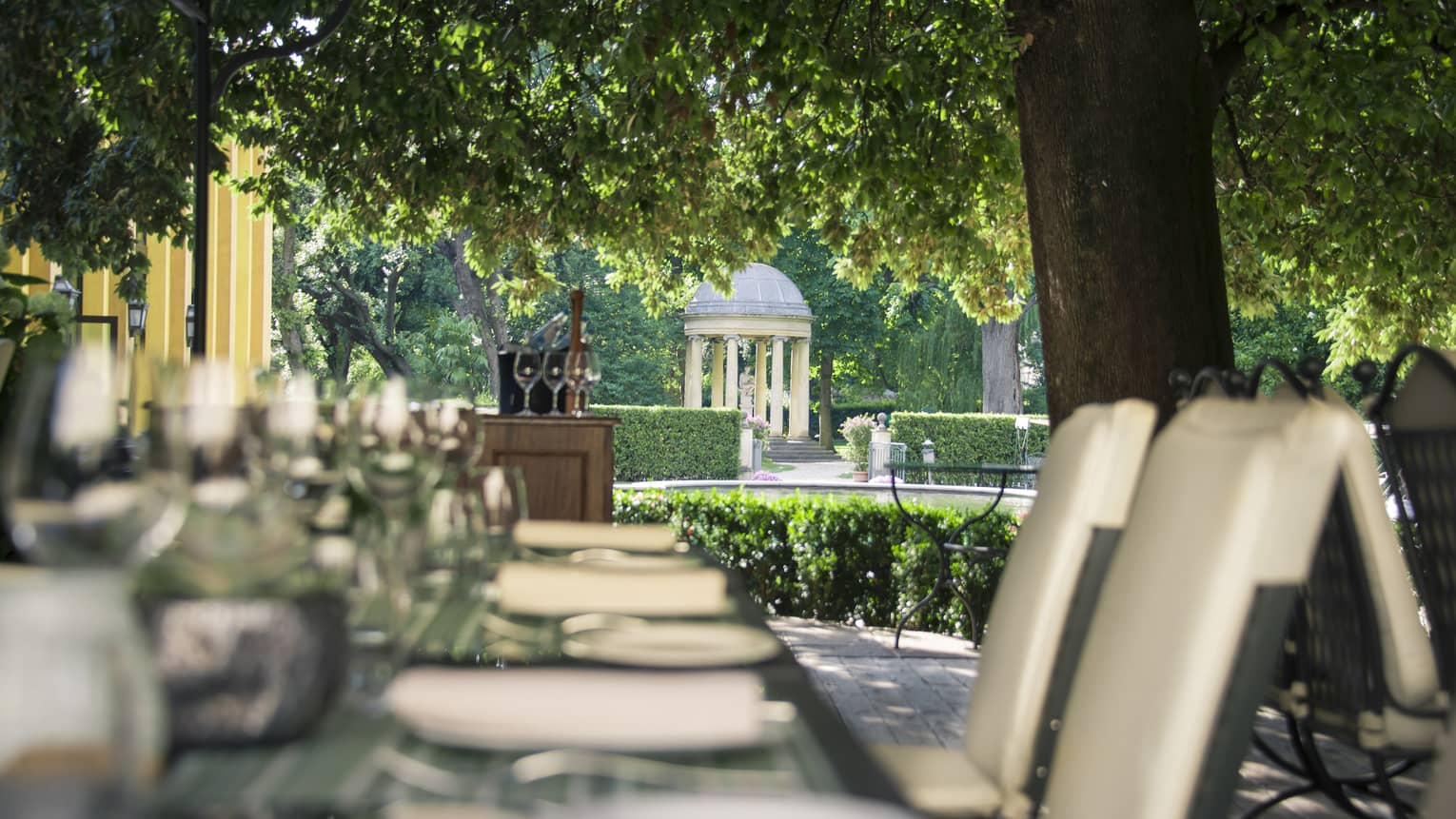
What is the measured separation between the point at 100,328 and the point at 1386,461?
18.5 m

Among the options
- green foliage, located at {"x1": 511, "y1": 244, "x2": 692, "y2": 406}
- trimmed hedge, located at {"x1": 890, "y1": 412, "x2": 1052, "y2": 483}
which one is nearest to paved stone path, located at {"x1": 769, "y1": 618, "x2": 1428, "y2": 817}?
trimmed hedge, located at {"x1": 890, "y1": 412, "x2": 1052, "y2": 483}

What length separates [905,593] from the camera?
8578 millimetres

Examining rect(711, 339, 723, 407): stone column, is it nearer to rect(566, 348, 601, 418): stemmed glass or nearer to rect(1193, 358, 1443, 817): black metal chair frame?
rect(566, 348, 601, 418): stemmed glass

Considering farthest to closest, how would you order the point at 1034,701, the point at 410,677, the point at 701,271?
1. the point at 701,271
2. the point at 1034,701
3. the point at 410,677

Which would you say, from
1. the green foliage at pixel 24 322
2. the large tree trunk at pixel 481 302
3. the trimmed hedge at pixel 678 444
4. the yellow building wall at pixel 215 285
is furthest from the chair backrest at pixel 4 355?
the large tree trunk at pixel 481 302

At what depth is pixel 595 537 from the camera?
104 inches

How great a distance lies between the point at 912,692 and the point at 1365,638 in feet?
11.4

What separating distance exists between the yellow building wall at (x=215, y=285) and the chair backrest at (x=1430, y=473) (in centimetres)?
1603

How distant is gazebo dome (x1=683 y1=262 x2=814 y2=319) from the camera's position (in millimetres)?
32219

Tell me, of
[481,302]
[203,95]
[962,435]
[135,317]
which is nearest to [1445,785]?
[203,95]

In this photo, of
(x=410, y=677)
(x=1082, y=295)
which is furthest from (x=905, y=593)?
(x=410, y=677)

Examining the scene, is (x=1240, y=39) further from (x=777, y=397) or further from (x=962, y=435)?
(x=777, y=397)

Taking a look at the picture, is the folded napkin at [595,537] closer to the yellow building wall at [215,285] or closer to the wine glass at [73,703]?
the wine glass at [73,703]

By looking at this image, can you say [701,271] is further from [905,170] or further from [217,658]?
[217,658]
